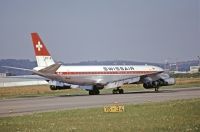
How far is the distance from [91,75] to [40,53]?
7302mm

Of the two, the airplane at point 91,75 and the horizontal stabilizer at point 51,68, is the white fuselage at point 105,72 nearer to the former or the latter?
the airplane at point 91,75

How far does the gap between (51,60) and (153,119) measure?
115 ft

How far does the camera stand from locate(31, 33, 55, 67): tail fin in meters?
55.4

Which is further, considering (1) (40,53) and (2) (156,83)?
(2) (156,83)

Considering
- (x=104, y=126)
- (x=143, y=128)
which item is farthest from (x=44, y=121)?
(x=143, y=128)

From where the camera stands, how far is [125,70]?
62.8 meters

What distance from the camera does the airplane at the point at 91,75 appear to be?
5547cm

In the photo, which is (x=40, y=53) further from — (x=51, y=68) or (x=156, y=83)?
(x=156, y=83)

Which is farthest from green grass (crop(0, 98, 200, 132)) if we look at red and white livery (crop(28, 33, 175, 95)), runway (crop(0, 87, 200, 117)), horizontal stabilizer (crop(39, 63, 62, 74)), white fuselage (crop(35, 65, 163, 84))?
white fuselage (crop(35, 65, 163, 84))

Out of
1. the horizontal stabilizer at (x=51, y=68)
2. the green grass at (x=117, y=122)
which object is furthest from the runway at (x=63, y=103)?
the horizontal stabilizer at (x=51, y=68)

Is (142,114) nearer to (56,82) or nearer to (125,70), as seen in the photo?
(56,82)

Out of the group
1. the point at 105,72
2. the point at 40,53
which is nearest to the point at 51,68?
the point at 40,53

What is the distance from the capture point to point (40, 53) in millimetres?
55688

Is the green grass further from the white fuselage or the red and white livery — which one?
the white fuselage
